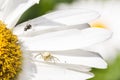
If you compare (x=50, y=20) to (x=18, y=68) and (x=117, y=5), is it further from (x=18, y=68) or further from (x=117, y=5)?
(x=117, y=5)

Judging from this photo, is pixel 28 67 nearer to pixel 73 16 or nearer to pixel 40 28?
pixel 40 28

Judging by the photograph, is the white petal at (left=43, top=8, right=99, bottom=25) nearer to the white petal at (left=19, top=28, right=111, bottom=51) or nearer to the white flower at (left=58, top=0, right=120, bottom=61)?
the white petal at (left=19, top=28, right=111, bottom=51)

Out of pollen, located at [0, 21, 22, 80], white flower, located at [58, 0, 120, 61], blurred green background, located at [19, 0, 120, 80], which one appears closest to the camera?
pollen, located at [0, 21, 22, 80]

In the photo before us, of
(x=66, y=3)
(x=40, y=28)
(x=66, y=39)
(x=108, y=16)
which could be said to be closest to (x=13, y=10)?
(x=40, y=28)

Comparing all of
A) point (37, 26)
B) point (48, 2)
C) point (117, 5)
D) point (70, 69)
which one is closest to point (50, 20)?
point (37, 26)

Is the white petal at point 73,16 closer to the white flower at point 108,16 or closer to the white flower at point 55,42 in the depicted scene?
the white flower at point 55,42

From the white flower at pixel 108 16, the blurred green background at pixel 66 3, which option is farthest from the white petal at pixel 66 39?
the white flower at pixel 108 16

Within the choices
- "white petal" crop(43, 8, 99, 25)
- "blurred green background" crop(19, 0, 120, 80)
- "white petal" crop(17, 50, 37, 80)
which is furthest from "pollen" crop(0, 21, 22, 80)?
"blurred green background" crop(19, 0, 120, 80)

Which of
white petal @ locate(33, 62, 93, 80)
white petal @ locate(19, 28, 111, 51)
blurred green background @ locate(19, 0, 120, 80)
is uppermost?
blurred green background @ locate(19, 0, 120, 80)
